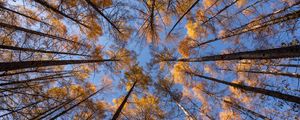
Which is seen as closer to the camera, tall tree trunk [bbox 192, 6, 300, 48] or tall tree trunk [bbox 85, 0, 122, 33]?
tall tree trunk [bbox 192, 6, 300, 48]

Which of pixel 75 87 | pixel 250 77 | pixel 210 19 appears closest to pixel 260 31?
pixel 210 19

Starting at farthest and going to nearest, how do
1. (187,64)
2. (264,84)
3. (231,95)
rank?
(187,64) → (231,95) → (264,84)

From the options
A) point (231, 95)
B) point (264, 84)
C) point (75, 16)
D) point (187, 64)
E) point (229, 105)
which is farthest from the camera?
point (187, 64)

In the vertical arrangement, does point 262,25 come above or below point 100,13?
below

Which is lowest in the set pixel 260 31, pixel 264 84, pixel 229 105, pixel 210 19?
pixel 229 105

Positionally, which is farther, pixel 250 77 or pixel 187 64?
pixel 187 64

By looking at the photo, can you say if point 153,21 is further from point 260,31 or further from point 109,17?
point 260,31

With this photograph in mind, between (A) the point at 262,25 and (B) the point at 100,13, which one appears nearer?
(B) the point at 100,13

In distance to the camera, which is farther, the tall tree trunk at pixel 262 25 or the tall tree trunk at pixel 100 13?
the tall tree trunk at pixel 100 13

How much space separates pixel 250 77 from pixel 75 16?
8.90 meters

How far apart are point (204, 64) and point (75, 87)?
7.10 metres

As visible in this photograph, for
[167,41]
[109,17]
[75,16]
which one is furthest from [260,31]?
[75,16]

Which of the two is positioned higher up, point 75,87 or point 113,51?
point 113,51

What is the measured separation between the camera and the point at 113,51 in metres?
13.3
